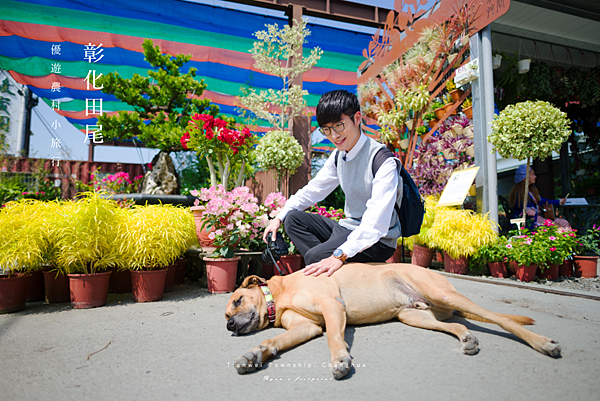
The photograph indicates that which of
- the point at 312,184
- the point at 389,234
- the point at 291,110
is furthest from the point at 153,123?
the point at 389,234

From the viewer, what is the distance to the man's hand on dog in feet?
6.22

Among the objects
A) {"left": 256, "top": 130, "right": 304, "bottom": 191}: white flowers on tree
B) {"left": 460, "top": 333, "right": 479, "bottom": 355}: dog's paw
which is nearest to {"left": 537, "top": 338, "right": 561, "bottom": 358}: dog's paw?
{"left": 460, "top": 333, "right": 479, "bottom": 355}: dog's paw

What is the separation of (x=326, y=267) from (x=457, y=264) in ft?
9.51

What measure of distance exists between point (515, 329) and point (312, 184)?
1634 millimetres

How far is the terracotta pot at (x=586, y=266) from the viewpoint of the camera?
12.1 ft

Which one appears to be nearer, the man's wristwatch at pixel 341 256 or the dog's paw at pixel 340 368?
the dog's paw at pixel 340 368

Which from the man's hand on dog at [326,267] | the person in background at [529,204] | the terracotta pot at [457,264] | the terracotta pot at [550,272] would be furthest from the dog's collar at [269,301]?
the person in background at [529,204]

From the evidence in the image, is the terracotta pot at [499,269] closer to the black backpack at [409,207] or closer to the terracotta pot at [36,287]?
the black backpack at [409,207]

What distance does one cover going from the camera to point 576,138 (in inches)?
296

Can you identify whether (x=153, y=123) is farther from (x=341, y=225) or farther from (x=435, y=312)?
(x=435, y=312)

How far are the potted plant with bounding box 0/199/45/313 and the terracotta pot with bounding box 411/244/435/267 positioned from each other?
170 inches

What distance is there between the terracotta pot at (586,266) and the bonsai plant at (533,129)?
4.36 ft

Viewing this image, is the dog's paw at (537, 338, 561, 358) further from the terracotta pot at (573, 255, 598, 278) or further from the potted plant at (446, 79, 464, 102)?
the potted plant at (446, 79, 464, 102)

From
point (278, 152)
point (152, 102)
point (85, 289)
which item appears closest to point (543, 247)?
point (278, 152)
